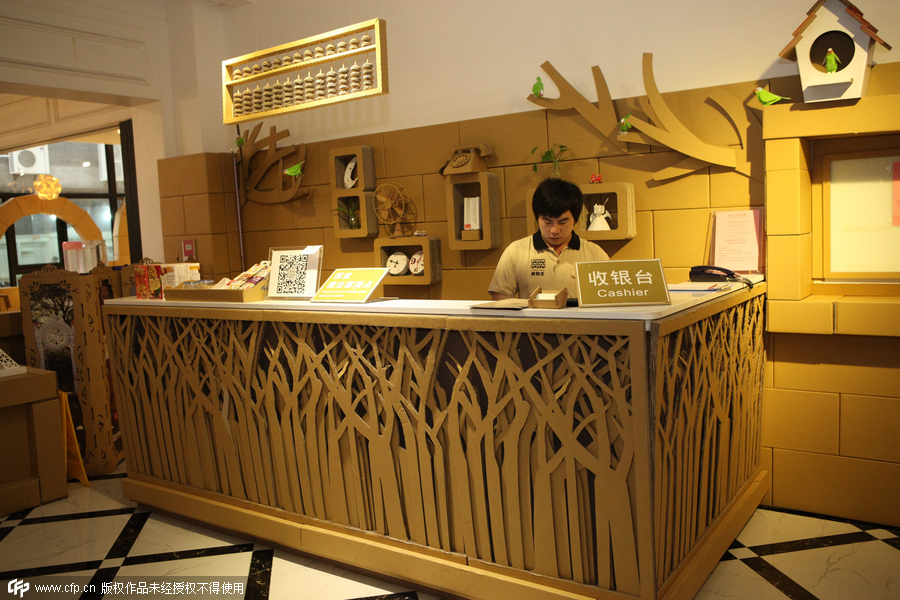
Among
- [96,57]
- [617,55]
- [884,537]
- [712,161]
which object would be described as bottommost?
[884,537]

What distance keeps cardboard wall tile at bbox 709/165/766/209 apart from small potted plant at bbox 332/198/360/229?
2.36m

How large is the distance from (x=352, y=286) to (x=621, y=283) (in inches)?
46.3

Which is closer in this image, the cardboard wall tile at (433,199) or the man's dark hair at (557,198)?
the man's dark hair at (557,198)

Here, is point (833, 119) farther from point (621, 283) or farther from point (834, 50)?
point (621, 283)

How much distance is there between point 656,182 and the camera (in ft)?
11.7

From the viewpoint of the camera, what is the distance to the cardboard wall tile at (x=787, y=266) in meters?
3.05

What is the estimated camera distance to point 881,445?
9.93 feet

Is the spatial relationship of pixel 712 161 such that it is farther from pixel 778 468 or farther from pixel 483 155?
pixel 778 468

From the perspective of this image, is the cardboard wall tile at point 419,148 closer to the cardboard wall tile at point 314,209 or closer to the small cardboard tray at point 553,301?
the cardboard wall tile at point 314,209

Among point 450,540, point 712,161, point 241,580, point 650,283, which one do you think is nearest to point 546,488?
point 450,540

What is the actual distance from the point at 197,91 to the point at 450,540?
4.16m

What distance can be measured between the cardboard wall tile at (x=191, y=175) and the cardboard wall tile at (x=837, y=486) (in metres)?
4.24

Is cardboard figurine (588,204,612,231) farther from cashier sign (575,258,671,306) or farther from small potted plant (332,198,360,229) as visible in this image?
small potted plant (332,198,360,229)

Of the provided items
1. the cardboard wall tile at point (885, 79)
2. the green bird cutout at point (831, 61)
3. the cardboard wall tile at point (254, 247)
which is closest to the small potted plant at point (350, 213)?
the cardboard wall tile at point (254, 247)
